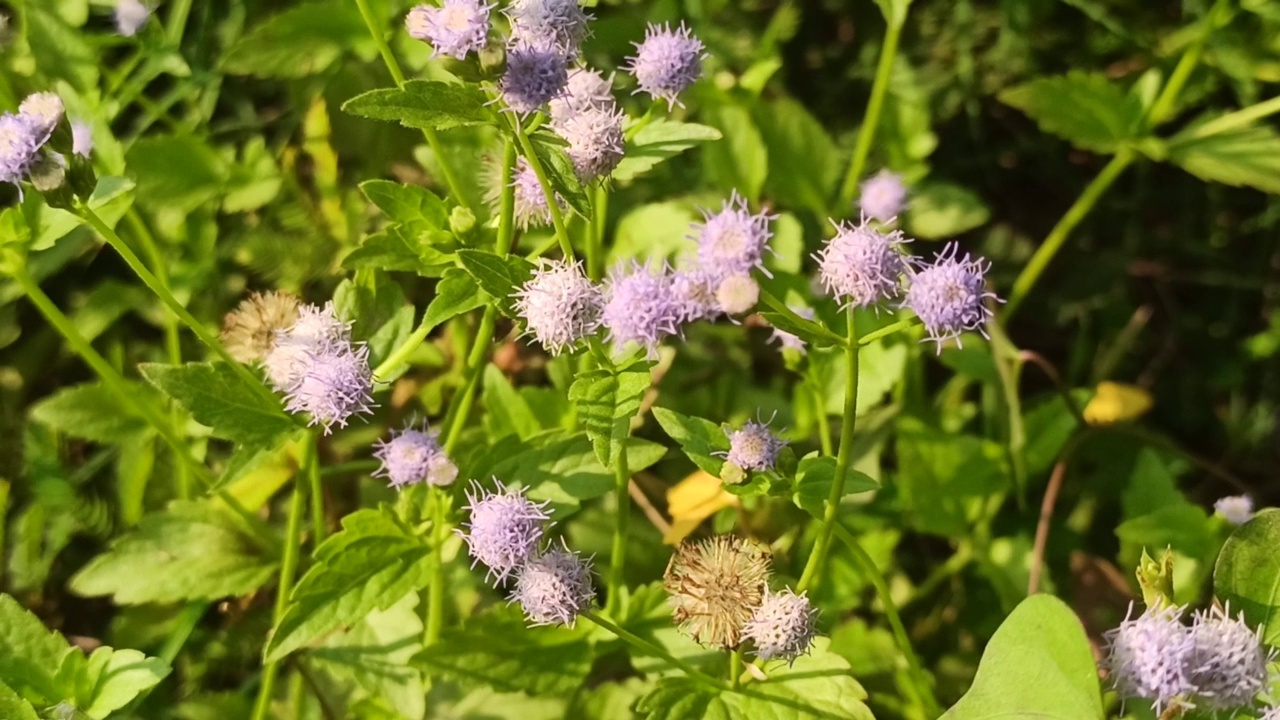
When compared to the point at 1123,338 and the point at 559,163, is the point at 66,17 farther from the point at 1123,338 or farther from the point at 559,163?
the point at 1123,338

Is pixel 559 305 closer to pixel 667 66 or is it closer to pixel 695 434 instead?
pixel 695 434

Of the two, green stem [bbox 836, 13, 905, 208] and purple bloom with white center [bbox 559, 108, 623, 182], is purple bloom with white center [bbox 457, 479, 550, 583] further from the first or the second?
green stem [bbox 836, 13, 905, 208]

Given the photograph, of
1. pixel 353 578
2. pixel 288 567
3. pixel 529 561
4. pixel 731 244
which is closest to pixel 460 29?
pixel 731 244

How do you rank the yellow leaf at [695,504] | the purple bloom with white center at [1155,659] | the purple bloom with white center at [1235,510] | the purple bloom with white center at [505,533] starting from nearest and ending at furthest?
the purple bloom with white center at [1155,659] → the purple bloom with white center at [505,533] → the purple bloom with white center at [1235,510] → the yellow leaf at [695,504]

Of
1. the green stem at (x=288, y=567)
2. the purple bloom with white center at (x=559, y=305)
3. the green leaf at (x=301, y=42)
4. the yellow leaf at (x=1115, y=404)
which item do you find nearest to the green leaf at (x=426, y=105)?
the purple bloom with white center at (x=559, y=305)

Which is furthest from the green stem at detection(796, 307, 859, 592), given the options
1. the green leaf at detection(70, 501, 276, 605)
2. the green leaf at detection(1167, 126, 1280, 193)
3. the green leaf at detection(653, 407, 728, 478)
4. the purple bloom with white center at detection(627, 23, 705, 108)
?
the green leaf at detection(1167, 126, 1280, 193)

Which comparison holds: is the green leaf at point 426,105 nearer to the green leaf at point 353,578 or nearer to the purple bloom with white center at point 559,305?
the purple bloom with white center at point 559,305

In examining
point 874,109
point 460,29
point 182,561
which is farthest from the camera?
point 874,109

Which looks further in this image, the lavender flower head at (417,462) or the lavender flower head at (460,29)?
the lavender flower head at (417,462)
